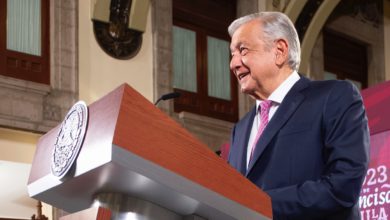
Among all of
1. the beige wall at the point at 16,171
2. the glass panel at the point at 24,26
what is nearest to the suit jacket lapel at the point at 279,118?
the beige wall at the point at 16,171

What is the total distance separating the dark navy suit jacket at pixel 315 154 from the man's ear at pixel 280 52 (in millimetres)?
85

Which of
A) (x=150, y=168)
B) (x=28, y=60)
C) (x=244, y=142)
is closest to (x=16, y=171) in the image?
(x=28, y=60)

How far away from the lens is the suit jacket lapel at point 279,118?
2277 mm

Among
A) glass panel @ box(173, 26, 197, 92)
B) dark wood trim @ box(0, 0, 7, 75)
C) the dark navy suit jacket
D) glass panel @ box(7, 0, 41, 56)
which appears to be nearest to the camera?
the dark navy suit jacket

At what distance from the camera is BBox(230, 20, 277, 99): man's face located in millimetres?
2393

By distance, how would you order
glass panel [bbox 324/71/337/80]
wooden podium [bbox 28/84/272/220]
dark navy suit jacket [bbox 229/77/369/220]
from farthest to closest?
glass panel [bbox 324/71/337/80]
dark navy suit jacket [bbox 229/77/369/220]
wooden podium [bbox 28/84/272/220]

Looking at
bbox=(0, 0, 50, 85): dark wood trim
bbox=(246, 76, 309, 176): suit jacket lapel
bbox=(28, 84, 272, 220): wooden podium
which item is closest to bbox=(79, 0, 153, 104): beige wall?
bbox=(0, 0, 50, 85): dark wood trim

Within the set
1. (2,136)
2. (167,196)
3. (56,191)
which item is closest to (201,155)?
(167,196)

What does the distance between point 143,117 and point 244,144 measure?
907 mm

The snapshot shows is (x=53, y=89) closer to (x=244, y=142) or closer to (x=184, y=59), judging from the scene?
(x=184, y=59)

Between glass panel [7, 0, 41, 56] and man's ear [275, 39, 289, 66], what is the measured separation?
693cm

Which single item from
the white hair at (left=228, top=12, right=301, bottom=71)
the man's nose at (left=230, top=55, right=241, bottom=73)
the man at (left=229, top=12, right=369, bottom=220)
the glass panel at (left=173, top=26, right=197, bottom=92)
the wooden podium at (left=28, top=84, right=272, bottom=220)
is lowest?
the wooden podium at (left=28, top=84, right=272, bottom=220)

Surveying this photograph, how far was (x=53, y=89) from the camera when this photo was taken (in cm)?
930

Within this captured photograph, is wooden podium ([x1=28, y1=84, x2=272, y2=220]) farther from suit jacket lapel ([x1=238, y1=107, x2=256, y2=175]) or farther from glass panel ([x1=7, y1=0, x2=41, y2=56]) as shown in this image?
glass panel ([x1=7, y1=0, x2=41, y2=56])
